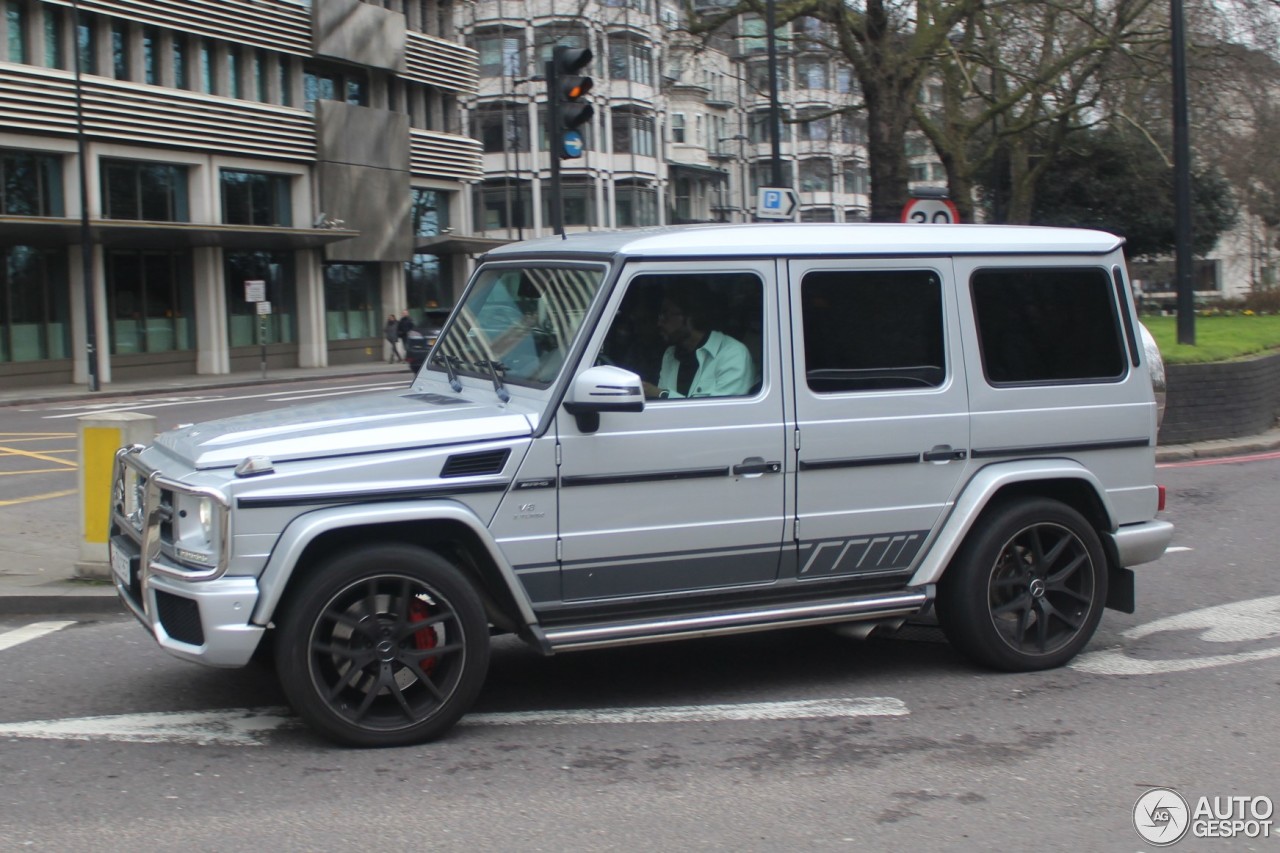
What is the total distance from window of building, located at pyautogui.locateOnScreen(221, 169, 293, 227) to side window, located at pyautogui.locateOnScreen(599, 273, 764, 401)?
122 feet

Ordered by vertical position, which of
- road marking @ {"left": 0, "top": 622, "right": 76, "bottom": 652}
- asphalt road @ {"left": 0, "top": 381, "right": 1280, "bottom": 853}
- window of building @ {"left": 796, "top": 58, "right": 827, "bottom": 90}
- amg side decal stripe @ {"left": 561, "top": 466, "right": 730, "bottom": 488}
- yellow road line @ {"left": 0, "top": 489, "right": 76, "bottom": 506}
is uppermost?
window of building @ {"left": 796, "top": 58, "right": 827, "bottom": 90}

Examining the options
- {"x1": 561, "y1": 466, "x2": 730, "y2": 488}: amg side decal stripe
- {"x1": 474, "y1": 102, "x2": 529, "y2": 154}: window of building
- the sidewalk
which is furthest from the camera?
{"x1": 474, "y1": 102, "x2": 529, "y2": 154}: window of building

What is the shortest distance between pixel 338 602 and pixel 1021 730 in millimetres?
2790

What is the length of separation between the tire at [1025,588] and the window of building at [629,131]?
2428 inches

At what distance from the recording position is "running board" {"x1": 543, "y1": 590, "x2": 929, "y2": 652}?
5.64m

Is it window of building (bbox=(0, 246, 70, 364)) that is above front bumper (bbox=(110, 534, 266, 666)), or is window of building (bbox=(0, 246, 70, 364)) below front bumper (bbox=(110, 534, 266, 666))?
above

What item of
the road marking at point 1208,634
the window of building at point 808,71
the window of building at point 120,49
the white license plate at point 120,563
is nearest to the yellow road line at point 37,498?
the white license plate at point 120,563

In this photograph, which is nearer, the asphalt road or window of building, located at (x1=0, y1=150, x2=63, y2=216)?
the asphalt road

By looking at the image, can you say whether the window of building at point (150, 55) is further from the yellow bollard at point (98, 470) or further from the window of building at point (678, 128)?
the window of building at point (678, 128)

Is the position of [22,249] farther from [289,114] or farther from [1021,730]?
[1021,730]

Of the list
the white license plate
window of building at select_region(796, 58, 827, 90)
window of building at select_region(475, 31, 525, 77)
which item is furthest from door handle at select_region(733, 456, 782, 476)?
window of building at select_region(475, 31, 525, 77)

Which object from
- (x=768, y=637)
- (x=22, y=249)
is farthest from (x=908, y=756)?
(x=22, y=249)

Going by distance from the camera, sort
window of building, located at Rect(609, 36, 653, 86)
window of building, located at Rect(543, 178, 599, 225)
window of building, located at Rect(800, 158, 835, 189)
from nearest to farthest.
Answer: window of building, located at Rect(609, 36, 653, 86) < window of building, located at Rect(543, 178, 599, 225) < window of building, located at Rect(800, 158, 835, 189)

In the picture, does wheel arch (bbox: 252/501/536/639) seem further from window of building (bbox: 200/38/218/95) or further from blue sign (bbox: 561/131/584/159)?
window of building (bbox: 200/38/218/95)
